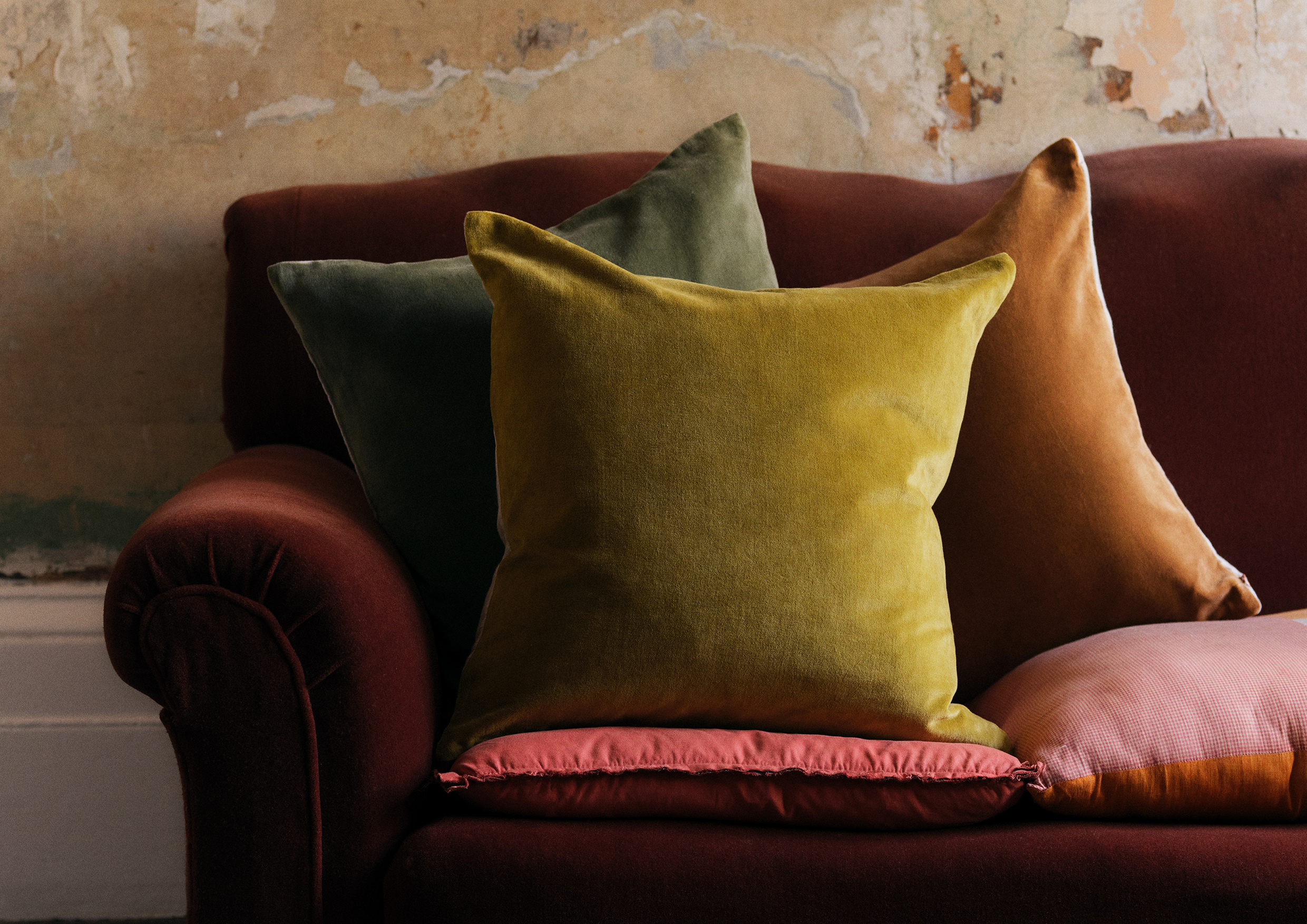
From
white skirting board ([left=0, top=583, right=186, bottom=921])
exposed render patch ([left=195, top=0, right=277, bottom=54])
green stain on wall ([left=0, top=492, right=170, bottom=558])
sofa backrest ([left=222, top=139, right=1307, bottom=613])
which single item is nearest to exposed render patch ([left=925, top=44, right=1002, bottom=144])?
sofa backrest ([left=222, top=139, right=1307, bottom=613])

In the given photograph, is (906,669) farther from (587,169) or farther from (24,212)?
(24,212)

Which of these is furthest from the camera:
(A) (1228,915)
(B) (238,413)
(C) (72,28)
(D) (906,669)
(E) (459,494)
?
(C) (72,28)

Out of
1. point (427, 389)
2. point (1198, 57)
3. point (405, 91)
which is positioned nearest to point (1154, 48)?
point (1198, 57)

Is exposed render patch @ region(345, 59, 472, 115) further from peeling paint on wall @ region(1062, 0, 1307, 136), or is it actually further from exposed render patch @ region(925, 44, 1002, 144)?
→ peeling paint on wall @ region(1062, 0, 1307, 136)

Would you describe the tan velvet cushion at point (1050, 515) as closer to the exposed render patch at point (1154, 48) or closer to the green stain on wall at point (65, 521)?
the exposed render patch at point (1154, 48)

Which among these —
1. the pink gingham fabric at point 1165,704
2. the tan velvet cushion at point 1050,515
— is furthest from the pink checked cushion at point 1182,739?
the tan velvet cushion at point 1050,515

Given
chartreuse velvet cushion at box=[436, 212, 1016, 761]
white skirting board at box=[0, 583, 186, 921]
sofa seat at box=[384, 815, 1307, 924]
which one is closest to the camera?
sofa seat at box=[384, 815, 1307, 924]

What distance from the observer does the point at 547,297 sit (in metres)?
0.84

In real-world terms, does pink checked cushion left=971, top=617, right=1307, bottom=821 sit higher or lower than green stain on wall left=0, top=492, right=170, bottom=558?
higher

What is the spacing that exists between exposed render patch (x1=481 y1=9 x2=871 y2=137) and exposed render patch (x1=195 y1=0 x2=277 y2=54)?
1.18 feet

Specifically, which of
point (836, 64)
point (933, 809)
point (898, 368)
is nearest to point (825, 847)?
point (933, 809)

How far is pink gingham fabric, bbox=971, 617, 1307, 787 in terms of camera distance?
72 cm

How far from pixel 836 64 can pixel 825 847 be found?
4.16 ft

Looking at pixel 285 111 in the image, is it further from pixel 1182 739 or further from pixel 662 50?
pixel 1182 739
